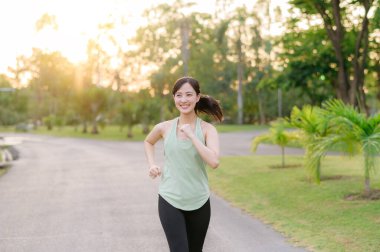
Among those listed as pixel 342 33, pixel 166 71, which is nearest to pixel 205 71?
pixel 166 71

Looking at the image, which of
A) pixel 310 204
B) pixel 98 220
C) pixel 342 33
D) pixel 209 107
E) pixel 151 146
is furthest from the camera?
pixel 342 33

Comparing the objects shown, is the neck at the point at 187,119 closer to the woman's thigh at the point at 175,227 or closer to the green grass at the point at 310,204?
the woman's thigh at the point at 175,227

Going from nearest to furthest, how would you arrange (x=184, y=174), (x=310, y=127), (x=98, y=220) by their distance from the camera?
(x=184, y=174)
(x=98, y=220)
(x=310, y=127)

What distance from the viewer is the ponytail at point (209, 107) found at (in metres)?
4.16

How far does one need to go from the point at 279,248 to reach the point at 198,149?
3377mm

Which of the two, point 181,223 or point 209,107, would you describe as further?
point 209,107

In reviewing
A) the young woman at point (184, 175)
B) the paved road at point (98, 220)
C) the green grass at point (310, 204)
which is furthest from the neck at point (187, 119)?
the green grass at point (310, 204)

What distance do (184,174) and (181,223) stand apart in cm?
34

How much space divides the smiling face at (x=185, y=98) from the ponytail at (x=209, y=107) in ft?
0.70

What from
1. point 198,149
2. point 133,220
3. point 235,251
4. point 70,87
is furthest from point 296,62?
point 70,87

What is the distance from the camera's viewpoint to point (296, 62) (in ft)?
95.5

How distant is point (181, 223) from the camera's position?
386 cm

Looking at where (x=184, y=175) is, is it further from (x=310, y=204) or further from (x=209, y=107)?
(x=310, y=204)

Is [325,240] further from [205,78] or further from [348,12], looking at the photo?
[205,78]
